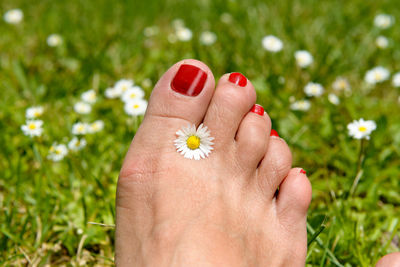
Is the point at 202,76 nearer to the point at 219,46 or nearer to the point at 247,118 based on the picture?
the point at 247,118

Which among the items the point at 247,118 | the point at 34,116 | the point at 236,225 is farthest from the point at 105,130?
the point at 236,225

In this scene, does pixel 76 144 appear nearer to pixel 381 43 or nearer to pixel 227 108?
pixel 227 108

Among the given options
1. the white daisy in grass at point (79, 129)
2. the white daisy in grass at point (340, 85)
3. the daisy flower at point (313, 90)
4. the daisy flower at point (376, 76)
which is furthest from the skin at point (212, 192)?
the daisy flower at point (376, 76)

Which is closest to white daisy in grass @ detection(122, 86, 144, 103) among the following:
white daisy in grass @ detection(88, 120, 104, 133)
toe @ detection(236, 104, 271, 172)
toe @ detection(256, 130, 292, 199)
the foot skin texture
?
white daisy in grass @ detection(88, 120, 104, 133)

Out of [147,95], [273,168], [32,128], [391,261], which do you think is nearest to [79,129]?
[32,128]

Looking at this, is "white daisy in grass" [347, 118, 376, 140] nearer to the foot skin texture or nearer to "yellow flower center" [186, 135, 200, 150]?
the foot skin texture

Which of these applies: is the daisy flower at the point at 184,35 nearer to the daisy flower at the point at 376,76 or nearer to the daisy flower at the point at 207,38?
the daisy flower at the point at 207,38
